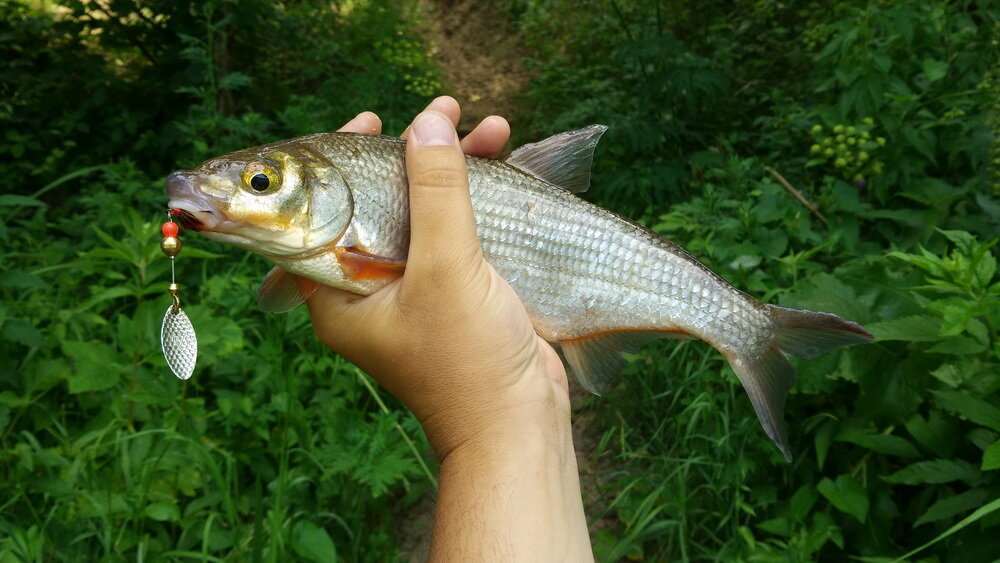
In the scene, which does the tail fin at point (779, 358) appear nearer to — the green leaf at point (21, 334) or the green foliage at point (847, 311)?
the green foliage at point (847, 311)

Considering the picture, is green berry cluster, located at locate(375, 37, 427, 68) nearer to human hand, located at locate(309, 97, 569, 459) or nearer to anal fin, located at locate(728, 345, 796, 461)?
human hand, located at locate(309, 97, 569, 459)

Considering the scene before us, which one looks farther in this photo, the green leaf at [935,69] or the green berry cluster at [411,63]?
the green berry cluster at [411,63]

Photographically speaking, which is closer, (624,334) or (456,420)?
(456,420)

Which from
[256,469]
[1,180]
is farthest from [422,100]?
[256,469]

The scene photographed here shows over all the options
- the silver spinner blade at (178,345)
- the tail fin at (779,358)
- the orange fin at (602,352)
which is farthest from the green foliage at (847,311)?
the silver spinner blade at (178,345)

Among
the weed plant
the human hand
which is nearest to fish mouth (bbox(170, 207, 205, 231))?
the human hand

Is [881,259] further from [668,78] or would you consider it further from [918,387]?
[668,78]
